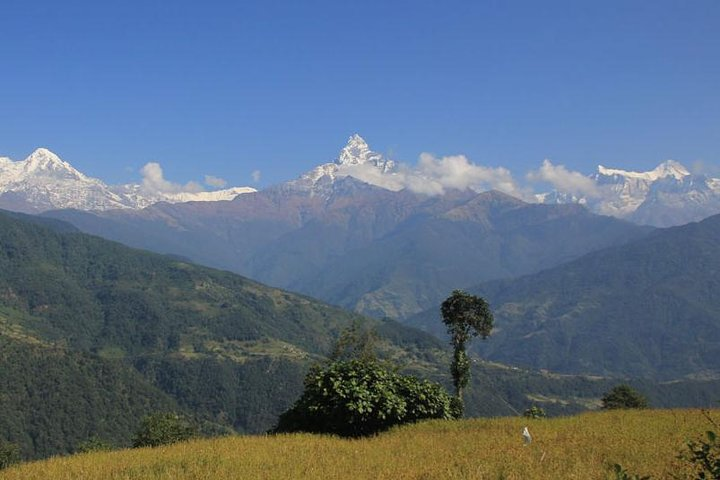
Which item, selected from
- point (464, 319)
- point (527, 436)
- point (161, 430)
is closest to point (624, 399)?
point (464, 319)

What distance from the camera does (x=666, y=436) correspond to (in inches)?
687

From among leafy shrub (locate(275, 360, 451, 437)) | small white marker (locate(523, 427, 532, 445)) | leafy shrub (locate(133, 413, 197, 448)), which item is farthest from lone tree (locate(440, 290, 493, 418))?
leafy shrub (locate(133, 413, 197, 448))

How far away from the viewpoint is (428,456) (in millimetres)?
15875

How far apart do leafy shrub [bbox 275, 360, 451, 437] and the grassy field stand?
4.45 feet

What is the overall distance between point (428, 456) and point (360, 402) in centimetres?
636

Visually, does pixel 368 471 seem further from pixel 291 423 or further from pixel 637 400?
pixel 637 400

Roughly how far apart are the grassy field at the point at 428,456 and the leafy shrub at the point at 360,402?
1.36 metres

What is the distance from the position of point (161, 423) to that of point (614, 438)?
106m

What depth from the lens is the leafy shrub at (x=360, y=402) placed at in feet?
73.2

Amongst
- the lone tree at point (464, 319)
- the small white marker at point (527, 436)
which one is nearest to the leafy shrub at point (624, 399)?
the lone tree at point (464, 319)

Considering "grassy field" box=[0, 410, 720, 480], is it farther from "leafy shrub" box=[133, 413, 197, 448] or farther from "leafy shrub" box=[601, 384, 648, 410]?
"leafy shrub" box=[601, 384, 648, 410]

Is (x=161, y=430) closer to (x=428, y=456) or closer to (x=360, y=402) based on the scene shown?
(x=360, y=402)

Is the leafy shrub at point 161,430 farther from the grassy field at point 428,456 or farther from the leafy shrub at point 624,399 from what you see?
the grassy field at point 428,456

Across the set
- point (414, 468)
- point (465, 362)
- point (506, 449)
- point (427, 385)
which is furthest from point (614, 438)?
point (465, 362)
